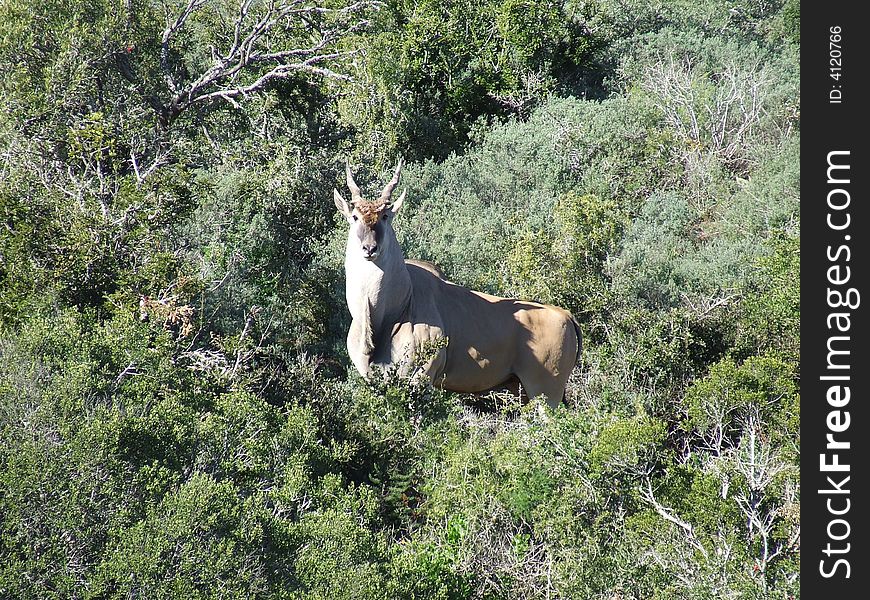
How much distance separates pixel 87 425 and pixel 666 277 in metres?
7.10

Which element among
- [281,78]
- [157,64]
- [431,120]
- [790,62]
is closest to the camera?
[157,64]

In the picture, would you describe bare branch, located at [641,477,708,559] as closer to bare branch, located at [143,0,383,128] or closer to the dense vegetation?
the dense vegetation

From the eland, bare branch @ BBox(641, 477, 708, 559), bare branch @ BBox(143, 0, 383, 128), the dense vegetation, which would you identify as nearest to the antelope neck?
the eland

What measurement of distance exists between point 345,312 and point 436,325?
2.45 m

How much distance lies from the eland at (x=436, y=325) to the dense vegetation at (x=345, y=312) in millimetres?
378

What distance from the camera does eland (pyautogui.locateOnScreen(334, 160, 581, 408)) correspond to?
965 centimetres

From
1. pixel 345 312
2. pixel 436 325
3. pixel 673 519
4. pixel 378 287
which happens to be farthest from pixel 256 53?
pixel 673 519

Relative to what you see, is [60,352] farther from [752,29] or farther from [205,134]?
[752,29]

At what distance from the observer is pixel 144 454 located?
738 cm

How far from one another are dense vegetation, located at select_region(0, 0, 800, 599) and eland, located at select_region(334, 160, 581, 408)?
0.38 metres

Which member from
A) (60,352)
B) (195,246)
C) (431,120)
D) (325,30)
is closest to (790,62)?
(431,120)

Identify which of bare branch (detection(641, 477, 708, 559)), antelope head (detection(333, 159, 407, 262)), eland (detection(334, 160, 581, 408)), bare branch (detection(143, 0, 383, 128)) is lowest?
bare branch (detection(641, 477, 708, 559))

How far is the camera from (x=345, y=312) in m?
12.2

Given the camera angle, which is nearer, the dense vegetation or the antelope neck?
the dense vegetation
